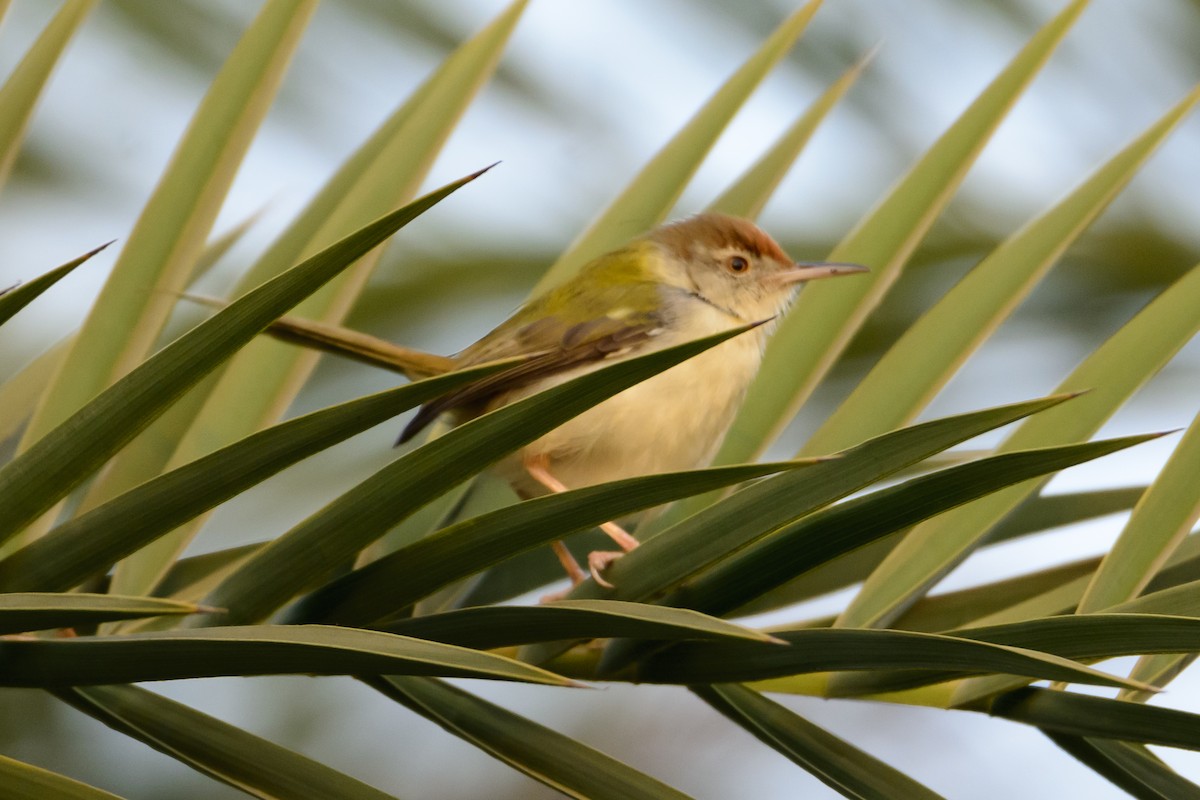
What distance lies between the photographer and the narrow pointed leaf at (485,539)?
1134mm

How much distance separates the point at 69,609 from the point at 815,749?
2.50 ft

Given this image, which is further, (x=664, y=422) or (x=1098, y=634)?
(x=664, y=422)

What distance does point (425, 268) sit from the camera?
9.83 feet

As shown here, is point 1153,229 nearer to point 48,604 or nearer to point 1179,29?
point 1179,29

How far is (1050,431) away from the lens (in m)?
1.80

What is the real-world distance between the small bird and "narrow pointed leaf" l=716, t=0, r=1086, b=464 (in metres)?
0.18

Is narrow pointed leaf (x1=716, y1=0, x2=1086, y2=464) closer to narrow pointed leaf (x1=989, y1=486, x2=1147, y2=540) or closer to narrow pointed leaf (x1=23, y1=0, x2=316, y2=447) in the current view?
narrow pointed leaf (x1=989, y1=486, x2=1147, y2=540)

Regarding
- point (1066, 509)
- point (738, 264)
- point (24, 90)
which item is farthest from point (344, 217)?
point (738, 264)

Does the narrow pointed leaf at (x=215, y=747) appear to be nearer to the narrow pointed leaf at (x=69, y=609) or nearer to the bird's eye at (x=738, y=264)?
the narrow pointed leaf at (x=69, y=609)

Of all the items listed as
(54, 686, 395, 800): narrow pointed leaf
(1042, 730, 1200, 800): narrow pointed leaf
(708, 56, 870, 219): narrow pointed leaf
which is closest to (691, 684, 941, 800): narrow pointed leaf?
(1042, 730, 1200, 800): narrow pointed leaf

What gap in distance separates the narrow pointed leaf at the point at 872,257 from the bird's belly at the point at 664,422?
0.48 metres

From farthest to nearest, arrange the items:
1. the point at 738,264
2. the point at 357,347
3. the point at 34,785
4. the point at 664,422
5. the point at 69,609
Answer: the point at 738,264 < the point at 664,422 < the point at 357,347 < the point at 34,785 < the point at 69,609

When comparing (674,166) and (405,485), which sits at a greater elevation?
(674,166)

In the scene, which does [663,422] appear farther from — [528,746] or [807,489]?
[807,489]
